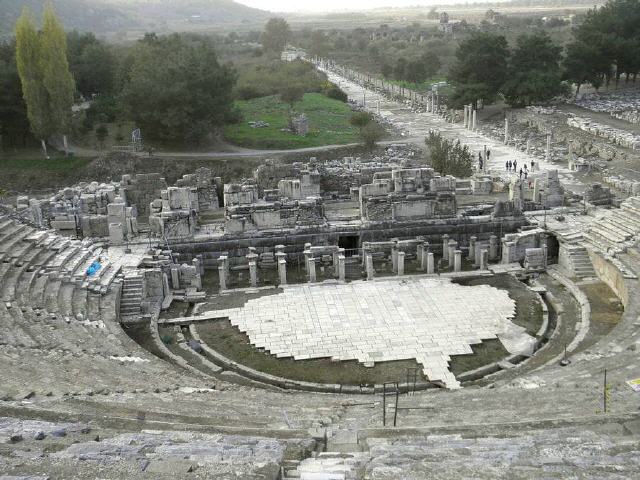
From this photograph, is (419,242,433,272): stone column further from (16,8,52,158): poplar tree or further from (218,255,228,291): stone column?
(16,8,52,158): poplar tree

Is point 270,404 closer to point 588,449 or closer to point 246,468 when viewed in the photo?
point 246,468

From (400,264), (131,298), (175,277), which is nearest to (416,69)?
(400,264)

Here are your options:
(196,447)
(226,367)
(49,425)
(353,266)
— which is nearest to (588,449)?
(196,447)

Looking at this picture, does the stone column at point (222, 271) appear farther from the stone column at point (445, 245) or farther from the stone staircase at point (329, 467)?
the stone staircase at point (329, 467)

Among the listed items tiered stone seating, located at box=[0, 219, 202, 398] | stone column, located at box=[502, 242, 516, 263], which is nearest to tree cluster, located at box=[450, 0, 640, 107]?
stone column, located at box=[502, 242, 516, 263]

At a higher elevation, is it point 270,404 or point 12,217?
point 12,217

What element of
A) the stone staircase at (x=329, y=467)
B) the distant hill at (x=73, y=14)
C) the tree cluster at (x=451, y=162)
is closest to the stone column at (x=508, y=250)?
the tree cluster at (x=451, y=162)
